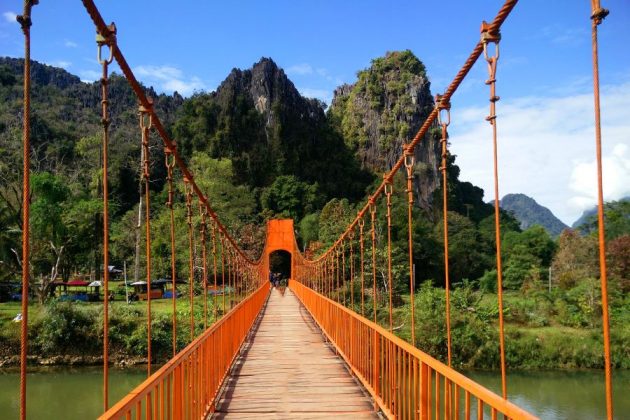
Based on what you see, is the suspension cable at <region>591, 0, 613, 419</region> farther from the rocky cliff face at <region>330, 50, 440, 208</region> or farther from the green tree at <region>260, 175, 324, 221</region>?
the rocky cliff face at <region>330, 50, 440, 208</region>

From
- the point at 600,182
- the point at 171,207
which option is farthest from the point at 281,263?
the point at 600,182

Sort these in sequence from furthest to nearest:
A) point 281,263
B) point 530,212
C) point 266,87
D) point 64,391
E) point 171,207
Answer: point 530,212 < point 266,87 < point 281,263 < point 64,391 < point 171,207

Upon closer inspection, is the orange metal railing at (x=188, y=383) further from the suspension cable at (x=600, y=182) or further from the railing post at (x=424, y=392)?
the suspension cable at (x=600, y=182)

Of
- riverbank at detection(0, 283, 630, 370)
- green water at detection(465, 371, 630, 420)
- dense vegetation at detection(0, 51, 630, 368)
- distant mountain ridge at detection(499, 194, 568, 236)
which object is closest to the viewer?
green water at detection(465, 371, 630, 420)

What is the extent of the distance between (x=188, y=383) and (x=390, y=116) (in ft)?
229

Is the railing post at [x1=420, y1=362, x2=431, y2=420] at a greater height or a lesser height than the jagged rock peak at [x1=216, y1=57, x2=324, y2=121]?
lesser

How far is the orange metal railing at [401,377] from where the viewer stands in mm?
2262

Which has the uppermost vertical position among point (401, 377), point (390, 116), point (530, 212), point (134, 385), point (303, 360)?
point (390, 116)

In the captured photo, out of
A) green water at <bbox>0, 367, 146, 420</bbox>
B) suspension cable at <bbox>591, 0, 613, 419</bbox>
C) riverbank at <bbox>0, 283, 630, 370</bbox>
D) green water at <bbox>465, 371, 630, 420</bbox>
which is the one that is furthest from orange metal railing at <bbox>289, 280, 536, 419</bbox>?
riverbank at <bbox>0, 283, 630, 370</bbox>

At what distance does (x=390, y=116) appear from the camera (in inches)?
2825

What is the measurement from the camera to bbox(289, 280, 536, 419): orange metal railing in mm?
2262

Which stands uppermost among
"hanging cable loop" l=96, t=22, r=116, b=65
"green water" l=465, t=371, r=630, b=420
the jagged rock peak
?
the jagged rock peak

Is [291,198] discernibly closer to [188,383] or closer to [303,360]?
[303,360]

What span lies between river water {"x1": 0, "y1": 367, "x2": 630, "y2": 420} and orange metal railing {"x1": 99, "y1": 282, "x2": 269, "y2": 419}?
10214 mm
